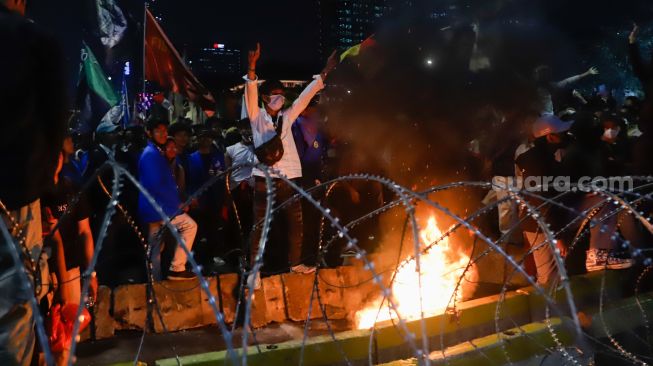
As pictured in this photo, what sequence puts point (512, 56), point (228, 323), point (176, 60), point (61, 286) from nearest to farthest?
point (61, 286)
point (228, 323)
point (176, 60)
point (512, 56)

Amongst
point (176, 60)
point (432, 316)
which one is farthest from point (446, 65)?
point (432, 316)

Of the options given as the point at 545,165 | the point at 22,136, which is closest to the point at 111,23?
the point at 545,165

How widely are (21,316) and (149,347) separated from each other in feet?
9.62

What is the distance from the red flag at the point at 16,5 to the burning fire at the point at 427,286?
412 centimetres

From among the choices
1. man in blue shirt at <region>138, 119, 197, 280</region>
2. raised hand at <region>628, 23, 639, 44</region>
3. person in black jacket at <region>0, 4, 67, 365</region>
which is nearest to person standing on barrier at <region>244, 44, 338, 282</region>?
man in blue shirt at <region>138, 119, 197, 280</region>

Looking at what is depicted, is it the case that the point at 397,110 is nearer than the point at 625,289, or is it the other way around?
the point at 625,289

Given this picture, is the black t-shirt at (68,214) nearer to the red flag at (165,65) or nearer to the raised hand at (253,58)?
the raised hand at (253,58)

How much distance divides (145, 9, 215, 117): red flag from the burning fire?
471cm

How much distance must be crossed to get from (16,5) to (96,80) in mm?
8808

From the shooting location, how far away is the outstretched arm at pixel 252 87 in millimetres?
6754

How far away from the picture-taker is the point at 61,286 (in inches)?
178

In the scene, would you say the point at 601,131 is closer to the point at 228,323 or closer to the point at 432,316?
the point at 432,316

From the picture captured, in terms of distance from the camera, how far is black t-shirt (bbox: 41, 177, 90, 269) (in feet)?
15.2

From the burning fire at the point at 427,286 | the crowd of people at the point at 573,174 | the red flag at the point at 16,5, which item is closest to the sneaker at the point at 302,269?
the burning fire at the point at 427,286
